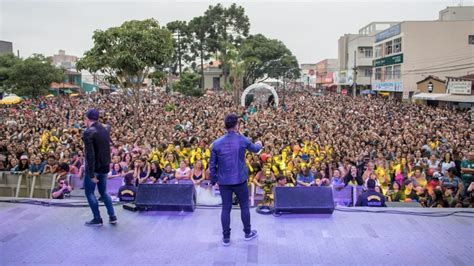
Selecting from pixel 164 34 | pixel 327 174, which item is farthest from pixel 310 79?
pixel 327 174

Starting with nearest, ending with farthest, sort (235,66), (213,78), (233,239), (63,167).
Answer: (233,239) → (63,167) → (235,66) → (213,78)

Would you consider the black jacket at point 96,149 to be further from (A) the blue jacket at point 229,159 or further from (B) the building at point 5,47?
(B) the building at point 5,47

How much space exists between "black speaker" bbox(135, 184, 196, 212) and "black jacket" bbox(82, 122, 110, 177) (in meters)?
0.91

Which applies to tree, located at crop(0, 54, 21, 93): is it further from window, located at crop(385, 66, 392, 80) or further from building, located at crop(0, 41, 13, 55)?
window, located at crop(385, 66, 392, 80)

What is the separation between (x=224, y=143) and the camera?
4387 mm

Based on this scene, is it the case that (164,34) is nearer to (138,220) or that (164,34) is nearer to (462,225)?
(138,220)

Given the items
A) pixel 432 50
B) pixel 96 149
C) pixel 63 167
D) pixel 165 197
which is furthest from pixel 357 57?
pixel 96 149

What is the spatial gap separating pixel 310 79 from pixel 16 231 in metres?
99.9

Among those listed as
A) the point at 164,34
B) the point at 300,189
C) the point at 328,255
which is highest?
the point at 164,34

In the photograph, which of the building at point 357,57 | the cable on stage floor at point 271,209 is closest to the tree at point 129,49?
the cable on stage floor at point 271,209

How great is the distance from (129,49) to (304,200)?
13158 millimetres

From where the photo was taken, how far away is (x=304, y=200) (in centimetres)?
541

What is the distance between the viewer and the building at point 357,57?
6009 centimetres

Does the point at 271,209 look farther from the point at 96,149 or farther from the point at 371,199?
the point at 96,149
